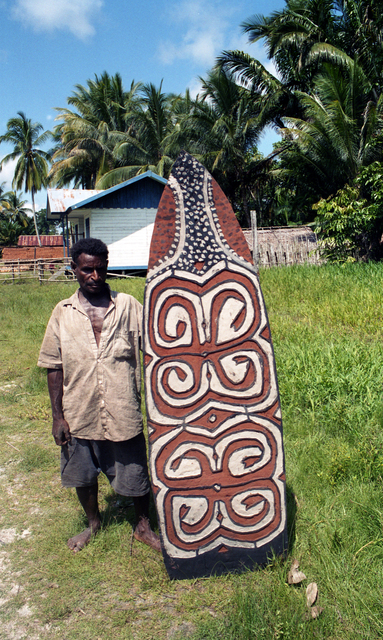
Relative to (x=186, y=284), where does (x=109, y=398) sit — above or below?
below

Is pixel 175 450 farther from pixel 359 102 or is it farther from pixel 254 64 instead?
pixel 254 64

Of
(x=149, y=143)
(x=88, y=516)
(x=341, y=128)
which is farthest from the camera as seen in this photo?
(x=149, y=143)

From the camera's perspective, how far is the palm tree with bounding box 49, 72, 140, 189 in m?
25.6

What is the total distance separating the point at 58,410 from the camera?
252cm

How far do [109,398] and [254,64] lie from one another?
62.9 feet

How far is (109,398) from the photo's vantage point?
2.45m

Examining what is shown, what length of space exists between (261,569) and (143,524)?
2.27ft

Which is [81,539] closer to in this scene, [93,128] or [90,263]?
[90,263]

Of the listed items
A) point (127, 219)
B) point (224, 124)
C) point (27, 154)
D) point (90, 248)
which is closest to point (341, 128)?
point (224, 124)

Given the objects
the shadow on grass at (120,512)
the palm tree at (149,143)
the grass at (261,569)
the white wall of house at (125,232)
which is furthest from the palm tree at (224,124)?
the shadow on grass at (120,512)

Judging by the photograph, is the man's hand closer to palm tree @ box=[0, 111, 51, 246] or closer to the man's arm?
the man's arm

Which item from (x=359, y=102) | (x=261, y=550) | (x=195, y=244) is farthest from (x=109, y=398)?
(x=359, y=102)

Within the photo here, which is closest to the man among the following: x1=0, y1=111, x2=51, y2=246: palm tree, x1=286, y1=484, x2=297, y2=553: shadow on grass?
x1=286, y1=484, x2=297, y2=553: shadow on grass

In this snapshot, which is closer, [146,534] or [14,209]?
[146,534]
